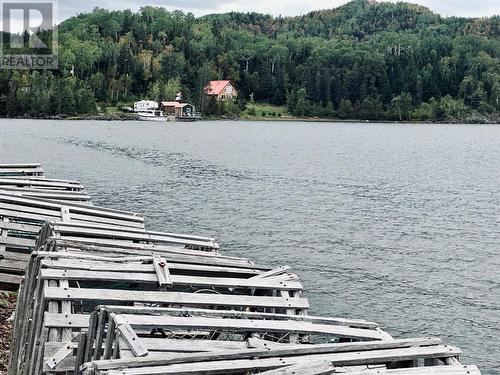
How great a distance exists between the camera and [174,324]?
9219mm

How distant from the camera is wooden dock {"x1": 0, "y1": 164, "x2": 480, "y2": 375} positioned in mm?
8258

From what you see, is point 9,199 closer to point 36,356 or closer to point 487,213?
point 36,356

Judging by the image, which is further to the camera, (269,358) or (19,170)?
(19,170)

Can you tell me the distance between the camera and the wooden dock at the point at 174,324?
8258 mm

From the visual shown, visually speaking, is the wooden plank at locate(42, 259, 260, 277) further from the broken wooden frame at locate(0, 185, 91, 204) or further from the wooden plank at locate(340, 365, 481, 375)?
the broken wooden frame at locate(0, 185, 91, 204)

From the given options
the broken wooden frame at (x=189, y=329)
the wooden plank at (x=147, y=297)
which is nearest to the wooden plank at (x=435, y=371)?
the broken wooden frame at (x=189, y=329)

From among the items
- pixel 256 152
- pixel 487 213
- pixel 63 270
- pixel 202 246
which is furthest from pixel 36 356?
pixel 256 152

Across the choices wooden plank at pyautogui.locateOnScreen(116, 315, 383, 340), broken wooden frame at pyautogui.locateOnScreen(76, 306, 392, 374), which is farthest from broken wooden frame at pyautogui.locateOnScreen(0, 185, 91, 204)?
wooden plank at pyautogui.locateOnScreen(116, 315, 383, 340)

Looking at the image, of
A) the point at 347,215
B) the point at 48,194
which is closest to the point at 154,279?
the point at 48,194

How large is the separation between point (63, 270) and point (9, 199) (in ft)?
32.1

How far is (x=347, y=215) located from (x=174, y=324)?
3534cm

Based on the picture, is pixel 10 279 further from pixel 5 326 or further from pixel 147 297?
pixel 147 297

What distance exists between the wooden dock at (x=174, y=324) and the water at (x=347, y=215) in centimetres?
947

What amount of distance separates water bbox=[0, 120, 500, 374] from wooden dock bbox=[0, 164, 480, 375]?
9.47 m
